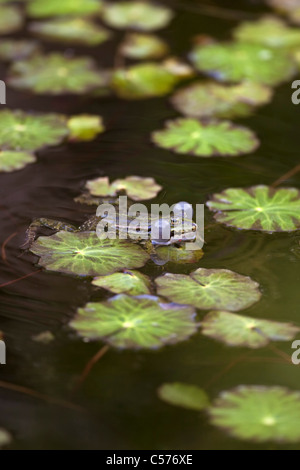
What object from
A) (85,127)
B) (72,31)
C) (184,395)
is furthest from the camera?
(72,31)

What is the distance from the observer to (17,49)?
561 cm

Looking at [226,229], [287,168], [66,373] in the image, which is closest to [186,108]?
[287,168]

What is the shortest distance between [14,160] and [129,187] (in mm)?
875

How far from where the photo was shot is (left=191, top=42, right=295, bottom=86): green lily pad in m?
5.19

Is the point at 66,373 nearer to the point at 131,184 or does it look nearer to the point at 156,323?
the point at 156,323

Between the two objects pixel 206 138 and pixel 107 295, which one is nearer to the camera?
pixel 107 295

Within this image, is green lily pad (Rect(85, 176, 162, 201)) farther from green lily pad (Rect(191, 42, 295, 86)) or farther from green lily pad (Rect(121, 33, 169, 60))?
green lily pad (Rect(121, 33, 169, 60))

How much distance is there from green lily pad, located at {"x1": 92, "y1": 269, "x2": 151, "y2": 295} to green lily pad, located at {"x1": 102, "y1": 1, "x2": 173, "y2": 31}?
3.71 meters

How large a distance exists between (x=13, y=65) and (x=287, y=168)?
2775mm

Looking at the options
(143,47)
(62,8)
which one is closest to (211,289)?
(143,47)

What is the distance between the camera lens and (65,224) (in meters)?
3.56

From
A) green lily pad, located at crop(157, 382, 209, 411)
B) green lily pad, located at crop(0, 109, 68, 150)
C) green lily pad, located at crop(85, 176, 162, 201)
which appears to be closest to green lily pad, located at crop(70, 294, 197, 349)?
green lily pad, located at crop(157, 382, 209, 411)

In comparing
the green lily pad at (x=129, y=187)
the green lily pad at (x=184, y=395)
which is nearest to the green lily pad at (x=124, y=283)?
the green lily pad at (x=184, y=395)

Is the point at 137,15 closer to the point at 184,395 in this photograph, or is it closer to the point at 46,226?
the point at 46,226
